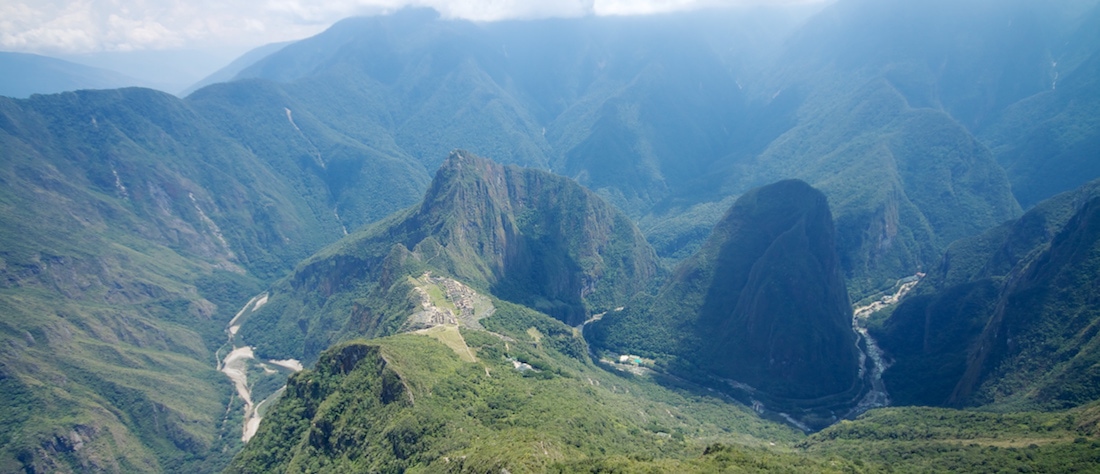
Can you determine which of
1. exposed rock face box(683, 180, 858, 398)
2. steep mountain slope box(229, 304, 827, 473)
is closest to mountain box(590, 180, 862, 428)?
exposed rock face box(683, 180, 858, 398)

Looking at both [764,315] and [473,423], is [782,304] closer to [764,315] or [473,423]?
[764,315]

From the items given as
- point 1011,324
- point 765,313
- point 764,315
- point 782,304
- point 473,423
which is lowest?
point 1011,324

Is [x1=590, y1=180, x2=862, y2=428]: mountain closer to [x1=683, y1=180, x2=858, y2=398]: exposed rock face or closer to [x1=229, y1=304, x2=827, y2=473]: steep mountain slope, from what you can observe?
[x1=683, y1=180, x2=858, y2=398]: exposed rock face

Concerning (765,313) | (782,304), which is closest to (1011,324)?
(782,304)

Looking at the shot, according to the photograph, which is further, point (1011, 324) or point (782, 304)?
point (782, 304)

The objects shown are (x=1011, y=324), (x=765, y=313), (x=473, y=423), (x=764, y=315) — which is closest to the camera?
(x=473, y=423)

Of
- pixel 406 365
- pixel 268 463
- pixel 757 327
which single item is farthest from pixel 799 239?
pixel 268 463
